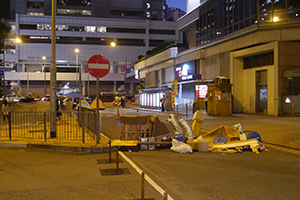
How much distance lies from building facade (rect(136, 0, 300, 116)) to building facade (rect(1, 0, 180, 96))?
46967 millimetres

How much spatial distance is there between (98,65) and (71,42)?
79214mm

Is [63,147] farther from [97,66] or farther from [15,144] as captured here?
[97,66]

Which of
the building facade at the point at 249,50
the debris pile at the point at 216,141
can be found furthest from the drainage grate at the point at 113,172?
the building facade at the point at 249,50

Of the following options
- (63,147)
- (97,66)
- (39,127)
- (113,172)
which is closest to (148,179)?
(113,172)

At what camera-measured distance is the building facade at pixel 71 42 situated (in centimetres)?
8231

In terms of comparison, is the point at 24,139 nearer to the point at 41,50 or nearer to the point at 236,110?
the point at 236,110

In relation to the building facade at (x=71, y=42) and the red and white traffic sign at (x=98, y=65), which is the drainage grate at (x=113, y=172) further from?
the building facade at (x=71, y=42)

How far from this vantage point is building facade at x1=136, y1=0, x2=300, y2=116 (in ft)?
74.7

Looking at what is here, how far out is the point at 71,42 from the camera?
85312mm

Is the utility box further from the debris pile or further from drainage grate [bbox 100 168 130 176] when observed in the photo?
drainage grate [bbox 100 168 130 176]

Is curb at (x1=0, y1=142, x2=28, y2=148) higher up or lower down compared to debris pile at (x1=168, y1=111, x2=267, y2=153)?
lower down

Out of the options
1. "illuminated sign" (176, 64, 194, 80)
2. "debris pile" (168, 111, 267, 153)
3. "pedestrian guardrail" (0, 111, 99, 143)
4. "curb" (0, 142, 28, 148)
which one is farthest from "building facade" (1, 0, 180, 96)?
"debris pile" (168, 111, 267, 153)

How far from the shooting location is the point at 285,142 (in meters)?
11.8

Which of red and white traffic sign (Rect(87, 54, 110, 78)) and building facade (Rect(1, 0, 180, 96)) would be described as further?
building facade (Rect(1, 0, 180, 96))
